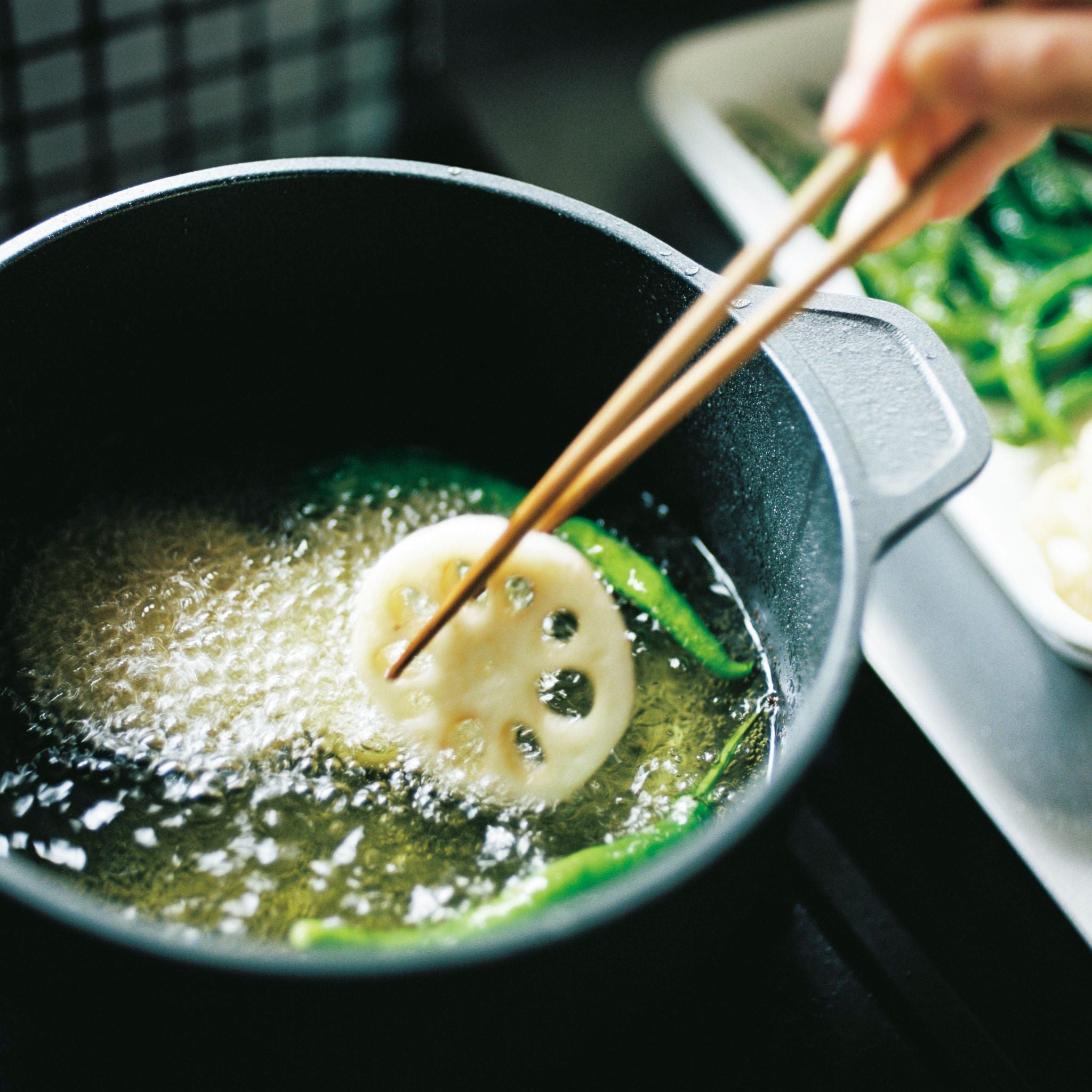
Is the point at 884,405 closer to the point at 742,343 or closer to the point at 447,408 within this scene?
the point at 742,343

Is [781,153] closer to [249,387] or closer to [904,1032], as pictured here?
[249,387]

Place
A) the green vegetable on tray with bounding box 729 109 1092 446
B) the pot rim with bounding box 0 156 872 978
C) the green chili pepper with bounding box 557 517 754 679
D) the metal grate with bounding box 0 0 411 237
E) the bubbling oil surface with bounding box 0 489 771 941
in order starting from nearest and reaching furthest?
1. the pot rim with bounding box 0 156 872 978
2. the bubbling oil surface with bounding box 0 489 771 941
3. the green chili pepper with bounding box 557 517 754 679
4. the green vegetable on tray with bounding box 729 109 1092 446
5. the metal grate with bounding box 0 0 411 237

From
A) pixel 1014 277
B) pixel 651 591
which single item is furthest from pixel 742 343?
pixel 1014 277

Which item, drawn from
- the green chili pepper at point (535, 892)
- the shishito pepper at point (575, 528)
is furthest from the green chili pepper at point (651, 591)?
the green chili pepper at point (535, 892)

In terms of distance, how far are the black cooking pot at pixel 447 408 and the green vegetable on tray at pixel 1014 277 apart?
1.38ft

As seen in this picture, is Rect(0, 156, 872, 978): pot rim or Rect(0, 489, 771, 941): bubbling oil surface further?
Rect(0, 489, 771, 941): bubbling oil surface

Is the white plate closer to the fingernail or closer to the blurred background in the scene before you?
the blurred background

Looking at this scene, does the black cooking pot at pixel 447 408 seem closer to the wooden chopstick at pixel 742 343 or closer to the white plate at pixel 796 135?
the wooden chopstick at pixel 742 343

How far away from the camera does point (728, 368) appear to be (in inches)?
21.9

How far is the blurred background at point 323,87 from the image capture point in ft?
4.10

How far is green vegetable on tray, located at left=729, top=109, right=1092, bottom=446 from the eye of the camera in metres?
1.07

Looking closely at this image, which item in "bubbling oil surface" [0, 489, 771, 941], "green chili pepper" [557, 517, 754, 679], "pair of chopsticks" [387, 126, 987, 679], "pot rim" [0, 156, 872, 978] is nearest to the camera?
"pot rim" [0, 156, 872, 978]

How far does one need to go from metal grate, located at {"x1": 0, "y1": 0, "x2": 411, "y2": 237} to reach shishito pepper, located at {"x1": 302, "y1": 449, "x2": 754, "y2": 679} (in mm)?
639

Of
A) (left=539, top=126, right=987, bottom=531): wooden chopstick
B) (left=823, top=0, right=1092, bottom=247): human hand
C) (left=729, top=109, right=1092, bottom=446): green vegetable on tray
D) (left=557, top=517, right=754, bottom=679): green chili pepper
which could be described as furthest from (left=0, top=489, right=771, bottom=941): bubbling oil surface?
(left=729, top=109, right=1092, bottom=446): green vegetable on tray
